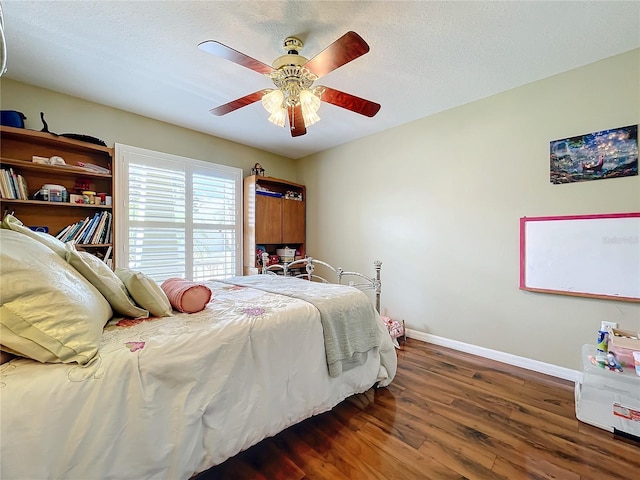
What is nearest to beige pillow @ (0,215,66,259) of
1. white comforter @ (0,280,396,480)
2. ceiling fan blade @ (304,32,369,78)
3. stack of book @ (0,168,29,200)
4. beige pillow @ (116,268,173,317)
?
beige pillow @ (116,268,173,317)

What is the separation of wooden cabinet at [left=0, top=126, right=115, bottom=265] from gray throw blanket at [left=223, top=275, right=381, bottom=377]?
204cm

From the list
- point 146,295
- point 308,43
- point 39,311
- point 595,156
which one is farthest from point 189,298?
point 595,156

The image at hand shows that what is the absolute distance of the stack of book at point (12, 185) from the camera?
7.28 feet

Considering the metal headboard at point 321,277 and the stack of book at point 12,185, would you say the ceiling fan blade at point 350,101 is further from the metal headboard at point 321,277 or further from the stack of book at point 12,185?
the stack of book at point 12,185

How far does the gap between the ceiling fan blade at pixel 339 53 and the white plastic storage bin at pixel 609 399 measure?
2509 mm

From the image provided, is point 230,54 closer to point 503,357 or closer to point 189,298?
point 189,298

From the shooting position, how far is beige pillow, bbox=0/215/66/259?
1138 mm

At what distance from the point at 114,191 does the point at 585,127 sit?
14.2 ft

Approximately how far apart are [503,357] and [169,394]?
2.84 metres

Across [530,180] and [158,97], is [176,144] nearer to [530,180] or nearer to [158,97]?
[158,97]

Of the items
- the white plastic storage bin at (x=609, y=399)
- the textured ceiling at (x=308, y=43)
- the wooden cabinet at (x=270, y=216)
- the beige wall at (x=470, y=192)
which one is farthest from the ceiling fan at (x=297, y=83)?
the white plastic storage bin at (x=609, y=399)

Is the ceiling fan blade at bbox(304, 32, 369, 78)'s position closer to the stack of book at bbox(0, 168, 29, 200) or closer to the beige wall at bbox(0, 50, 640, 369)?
the beige wall at bbox(0, 50, 640, 369)

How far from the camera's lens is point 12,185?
2273 mm

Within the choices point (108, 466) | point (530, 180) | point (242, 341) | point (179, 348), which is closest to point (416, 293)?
point (530, 180)
